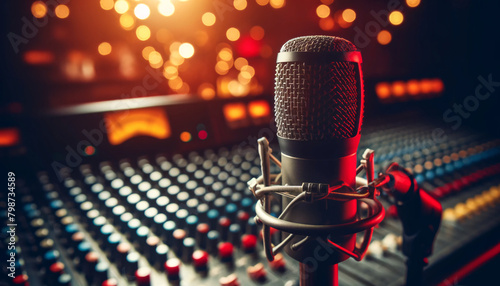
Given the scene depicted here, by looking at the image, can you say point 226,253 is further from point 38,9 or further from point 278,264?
point 38,9

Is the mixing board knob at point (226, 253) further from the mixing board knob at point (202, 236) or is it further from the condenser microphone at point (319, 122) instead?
the condenser microphone at point (319, 122)

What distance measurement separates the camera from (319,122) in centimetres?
38

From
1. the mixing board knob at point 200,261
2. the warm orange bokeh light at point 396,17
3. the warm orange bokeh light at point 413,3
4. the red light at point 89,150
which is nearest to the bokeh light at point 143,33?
the warm orange bokeh light at point 396,17

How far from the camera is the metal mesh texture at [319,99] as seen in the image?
0.37 meters

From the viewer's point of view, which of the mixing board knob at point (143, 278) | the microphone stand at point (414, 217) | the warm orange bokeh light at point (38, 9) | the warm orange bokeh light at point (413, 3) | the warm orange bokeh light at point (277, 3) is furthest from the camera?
the warm orange bokeh light at point (38, 9)

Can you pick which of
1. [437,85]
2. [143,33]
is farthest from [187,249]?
[143,33]

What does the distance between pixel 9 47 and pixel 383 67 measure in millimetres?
4000

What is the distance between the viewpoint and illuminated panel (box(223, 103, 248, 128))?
1.31 m

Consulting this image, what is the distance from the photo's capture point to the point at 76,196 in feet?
2.97

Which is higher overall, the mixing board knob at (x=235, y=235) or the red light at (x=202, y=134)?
the red light at (x=202, y=134)

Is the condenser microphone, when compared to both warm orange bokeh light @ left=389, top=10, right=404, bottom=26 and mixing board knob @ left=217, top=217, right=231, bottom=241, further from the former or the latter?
warm orange bokeh light @ left=389, top=10, right=404, bottom=26

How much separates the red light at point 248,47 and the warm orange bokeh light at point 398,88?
391 cm

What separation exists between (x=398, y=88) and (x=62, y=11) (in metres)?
4.83

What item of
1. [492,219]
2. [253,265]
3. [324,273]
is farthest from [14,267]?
[492,219]
